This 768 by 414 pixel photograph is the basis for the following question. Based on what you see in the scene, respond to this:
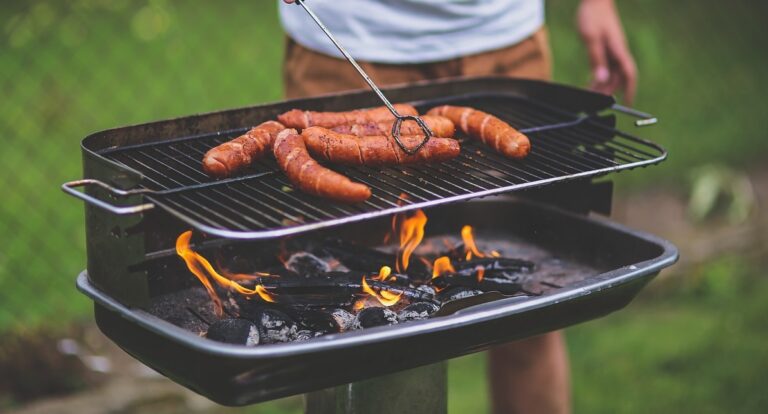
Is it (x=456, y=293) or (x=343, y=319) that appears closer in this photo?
(x=343, y=319)

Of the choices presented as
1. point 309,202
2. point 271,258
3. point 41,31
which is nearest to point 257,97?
point 41,31

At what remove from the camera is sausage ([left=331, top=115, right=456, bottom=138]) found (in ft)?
8.39

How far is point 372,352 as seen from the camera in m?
2.08

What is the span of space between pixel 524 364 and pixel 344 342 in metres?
1.55

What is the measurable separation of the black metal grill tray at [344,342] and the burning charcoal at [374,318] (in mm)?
151

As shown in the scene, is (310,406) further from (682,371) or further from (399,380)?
(682,371)

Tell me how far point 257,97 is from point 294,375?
5.20m

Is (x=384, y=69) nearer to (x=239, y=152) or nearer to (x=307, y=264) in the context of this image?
(x=307, y=264)

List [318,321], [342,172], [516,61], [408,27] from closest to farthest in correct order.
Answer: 1. [318,321]
2. [342,172]
3. [408,27]
4. [516,61]

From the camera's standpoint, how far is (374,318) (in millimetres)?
2312

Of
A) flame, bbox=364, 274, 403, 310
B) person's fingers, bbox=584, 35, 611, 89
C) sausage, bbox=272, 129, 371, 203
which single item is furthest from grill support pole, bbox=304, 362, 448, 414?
person's fingers, bbox=584, 35, 611, 89

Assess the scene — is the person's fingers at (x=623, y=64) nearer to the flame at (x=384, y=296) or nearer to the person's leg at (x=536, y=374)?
the person's leg at (x=536, y=374)

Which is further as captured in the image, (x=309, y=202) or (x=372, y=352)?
(x=309, y=202)

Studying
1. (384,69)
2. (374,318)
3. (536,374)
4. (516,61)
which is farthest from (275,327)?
(516,61)
